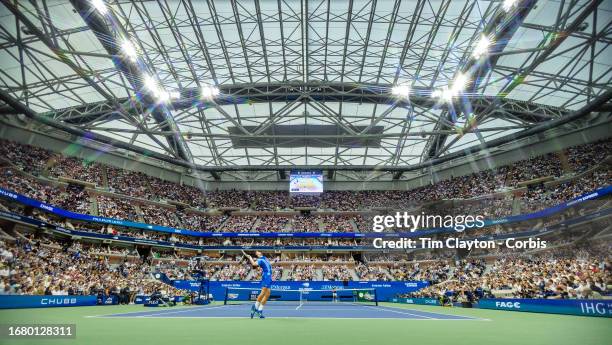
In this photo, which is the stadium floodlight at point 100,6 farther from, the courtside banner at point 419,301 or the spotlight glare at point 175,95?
the courtside banner at point 419,301

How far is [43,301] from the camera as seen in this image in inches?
792

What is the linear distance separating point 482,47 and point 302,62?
1640cm

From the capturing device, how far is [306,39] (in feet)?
109

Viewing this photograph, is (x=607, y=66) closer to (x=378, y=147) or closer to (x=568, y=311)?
(x=568, y=311)

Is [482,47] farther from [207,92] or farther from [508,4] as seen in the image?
[207,92]

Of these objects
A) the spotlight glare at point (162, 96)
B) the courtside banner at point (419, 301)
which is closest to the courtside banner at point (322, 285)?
the courtside banner at point (419, 301)

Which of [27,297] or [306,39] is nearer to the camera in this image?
[27,297]

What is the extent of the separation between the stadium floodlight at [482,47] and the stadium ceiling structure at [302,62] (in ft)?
0.26

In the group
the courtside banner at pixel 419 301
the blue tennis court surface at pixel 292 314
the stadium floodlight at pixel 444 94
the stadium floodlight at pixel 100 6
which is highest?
the stadium floodlight at pixel 100 6

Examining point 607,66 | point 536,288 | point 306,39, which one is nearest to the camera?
point 536,288

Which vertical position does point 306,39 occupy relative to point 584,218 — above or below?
above

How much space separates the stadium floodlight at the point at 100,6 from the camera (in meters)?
24.9

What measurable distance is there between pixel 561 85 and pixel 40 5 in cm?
3980

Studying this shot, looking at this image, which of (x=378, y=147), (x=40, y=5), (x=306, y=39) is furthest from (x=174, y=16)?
(x=378, y=147)
